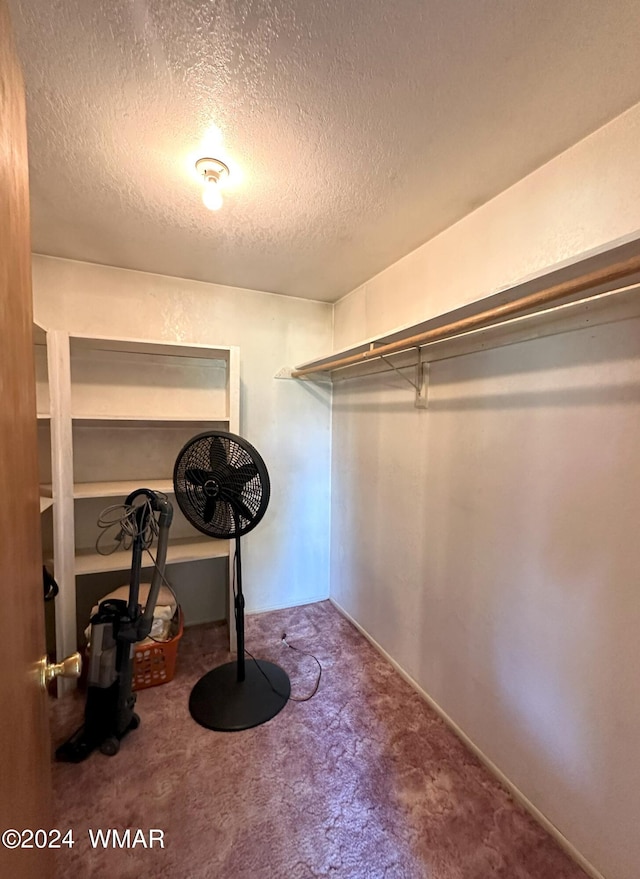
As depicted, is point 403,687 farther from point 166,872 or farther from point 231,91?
point 231,91

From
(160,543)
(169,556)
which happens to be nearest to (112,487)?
(169,556)

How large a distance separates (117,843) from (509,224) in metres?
2.71

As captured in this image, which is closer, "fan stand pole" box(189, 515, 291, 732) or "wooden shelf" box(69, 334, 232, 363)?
"fan stand pole" box(189, 515, 291, 732)

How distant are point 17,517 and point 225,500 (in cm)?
115

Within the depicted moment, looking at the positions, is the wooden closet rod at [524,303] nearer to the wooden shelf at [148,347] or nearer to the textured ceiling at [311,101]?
the textured ceiling at [311,101]

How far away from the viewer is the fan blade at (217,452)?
5.94 ft

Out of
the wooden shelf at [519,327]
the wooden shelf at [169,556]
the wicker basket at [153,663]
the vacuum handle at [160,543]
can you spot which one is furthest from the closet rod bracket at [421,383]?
the wicker basket at [153,663]

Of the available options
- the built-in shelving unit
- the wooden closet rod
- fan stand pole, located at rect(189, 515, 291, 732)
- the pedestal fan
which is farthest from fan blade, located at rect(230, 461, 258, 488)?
the wooden closet rod

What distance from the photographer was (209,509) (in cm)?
183

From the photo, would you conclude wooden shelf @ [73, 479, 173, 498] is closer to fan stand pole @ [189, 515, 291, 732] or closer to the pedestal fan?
the pedestal fan

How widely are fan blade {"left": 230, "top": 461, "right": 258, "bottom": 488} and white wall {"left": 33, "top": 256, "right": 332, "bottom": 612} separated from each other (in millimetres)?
1036

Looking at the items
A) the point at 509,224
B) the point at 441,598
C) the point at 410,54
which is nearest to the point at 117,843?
the point at 441,598

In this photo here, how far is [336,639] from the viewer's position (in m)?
2.57

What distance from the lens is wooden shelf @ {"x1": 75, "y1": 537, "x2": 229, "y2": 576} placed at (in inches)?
84.6
